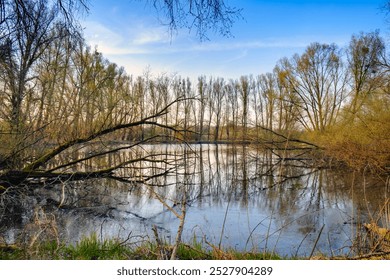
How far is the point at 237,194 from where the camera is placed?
8.16m

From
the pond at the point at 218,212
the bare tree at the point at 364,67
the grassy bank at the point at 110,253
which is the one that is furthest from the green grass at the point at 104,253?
the bare tree at the point at 364,67

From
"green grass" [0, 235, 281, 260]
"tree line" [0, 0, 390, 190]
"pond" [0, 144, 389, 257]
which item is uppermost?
"tree line" [0, 0, 390, 190]

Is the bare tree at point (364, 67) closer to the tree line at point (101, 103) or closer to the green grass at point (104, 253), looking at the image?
the tree line at point (101, 103)

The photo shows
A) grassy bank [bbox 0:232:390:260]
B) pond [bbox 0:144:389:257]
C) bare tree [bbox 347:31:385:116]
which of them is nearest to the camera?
grassy bank [bbox 0:232:390:260]

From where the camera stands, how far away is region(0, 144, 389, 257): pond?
4.48m

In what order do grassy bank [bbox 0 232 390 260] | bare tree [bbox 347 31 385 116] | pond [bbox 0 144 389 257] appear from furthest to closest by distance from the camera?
1. bare tree [bbox 347 31 385 116]
2. pond [bbox 0 144 389 257]
3. grassy bank [bbox 0 232 390 260]

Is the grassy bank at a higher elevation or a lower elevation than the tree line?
lower

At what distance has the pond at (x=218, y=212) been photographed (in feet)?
14.7

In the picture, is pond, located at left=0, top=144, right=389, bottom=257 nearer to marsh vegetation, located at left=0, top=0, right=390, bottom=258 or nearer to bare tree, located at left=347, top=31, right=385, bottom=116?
marsh vegetation, located at left=0, top=0, right=390, bottom=258

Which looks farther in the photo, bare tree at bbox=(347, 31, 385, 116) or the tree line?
bare tree at bbox=(347, 31, 385, 116)

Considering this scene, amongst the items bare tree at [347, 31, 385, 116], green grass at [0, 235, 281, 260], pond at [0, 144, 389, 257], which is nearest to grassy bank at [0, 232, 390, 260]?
green grass at [0, 235, 281, 260]

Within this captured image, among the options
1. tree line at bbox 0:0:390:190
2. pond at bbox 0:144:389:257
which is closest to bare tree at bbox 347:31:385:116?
tree line at bbox 0:0:390:190
